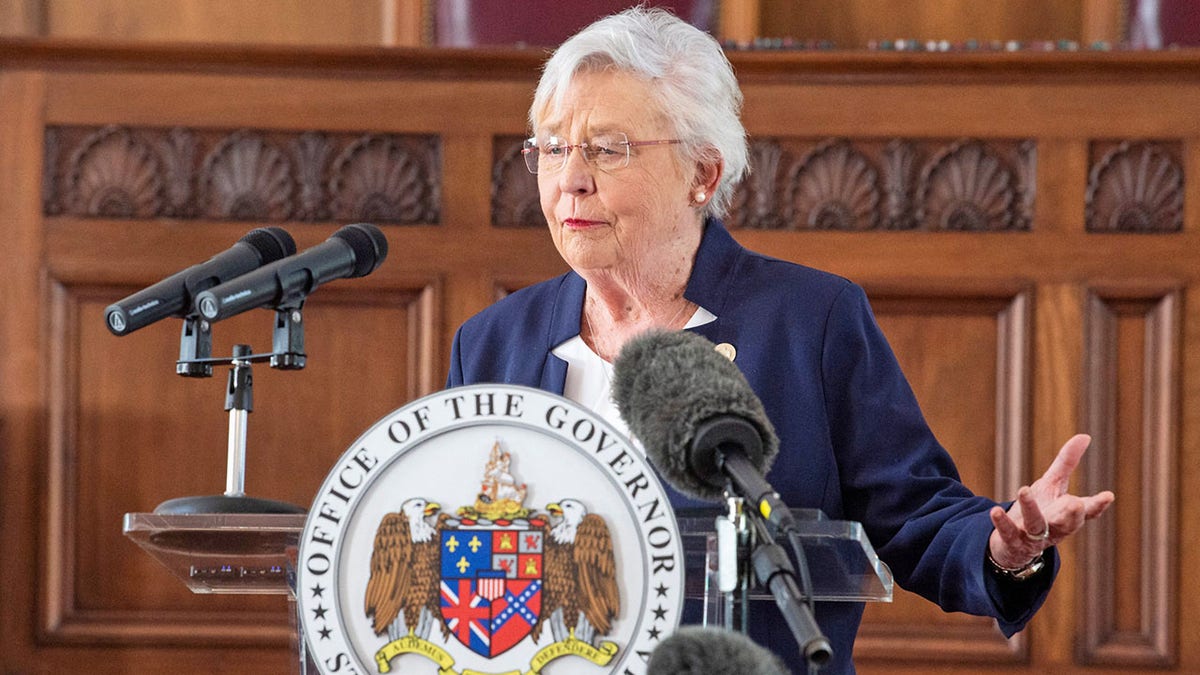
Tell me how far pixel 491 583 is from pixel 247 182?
2.59 metres

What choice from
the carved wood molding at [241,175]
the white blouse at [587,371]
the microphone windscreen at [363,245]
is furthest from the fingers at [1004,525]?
the carved wood molding at [241,175]

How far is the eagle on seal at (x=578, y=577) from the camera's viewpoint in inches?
59.9

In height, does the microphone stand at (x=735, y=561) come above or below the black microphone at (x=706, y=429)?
below

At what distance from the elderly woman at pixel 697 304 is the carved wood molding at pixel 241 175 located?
1.51m

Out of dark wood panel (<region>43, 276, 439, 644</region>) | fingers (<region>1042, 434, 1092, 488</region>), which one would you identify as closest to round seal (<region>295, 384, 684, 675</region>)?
fingers (<region>1042, 434, 1092, 488</region>)

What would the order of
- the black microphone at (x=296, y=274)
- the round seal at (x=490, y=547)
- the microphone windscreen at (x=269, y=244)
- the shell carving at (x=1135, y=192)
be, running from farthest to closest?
the shell carving at (x=1135, y=192) < the microphone windscreen at (x=269, y=244) < the black microphone at (x=296, y=274) < the round seal at (x=490, y=547)

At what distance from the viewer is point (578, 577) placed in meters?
1.53

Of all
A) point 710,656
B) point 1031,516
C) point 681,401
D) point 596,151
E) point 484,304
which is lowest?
point 710,656

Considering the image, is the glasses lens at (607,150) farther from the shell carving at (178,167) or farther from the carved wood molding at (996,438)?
the shell carving at (178,167)

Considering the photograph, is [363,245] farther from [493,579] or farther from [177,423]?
[177,423]

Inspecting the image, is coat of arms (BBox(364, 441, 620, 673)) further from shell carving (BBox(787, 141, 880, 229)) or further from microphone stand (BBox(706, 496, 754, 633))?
shell carving (BBox(787, 141, 880, 229))

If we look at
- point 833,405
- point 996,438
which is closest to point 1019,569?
point 833,405

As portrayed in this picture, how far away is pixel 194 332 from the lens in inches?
74.4

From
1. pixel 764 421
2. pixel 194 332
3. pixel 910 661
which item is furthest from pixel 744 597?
pixel 910 661
